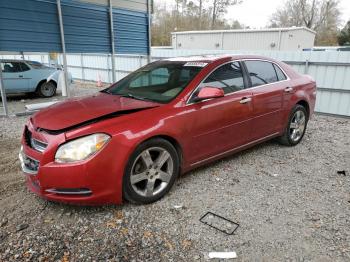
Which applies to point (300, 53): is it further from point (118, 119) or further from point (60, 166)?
point (60, 166)

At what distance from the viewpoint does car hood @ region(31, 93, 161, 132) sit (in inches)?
116

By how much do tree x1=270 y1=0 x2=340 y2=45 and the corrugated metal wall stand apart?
1574 inches

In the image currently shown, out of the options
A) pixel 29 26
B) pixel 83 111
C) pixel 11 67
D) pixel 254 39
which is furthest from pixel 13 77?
pixel 254 39

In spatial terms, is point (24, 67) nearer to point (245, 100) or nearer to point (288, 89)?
point (245, 100)

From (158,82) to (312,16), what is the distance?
47751 mm

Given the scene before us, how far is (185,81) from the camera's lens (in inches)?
144

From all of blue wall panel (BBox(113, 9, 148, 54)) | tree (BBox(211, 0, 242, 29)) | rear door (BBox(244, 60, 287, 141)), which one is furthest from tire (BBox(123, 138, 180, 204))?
tree (BBox(211, 0, 242, 29))

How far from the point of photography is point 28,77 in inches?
405

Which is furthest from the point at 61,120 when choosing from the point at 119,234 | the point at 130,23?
the point at 130,23

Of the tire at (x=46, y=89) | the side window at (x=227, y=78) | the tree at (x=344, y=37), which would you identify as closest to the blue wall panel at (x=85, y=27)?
the tire at (x=46, y=89)

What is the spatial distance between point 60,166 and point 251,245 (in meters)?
1.85

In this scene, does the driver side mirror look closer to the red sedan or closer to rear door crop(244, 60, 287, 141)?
the red sedan

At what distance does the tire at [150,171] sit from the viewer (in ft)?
9.93

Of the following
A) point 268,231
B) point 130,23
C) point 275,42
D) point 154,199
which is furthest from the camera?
point 275,42
